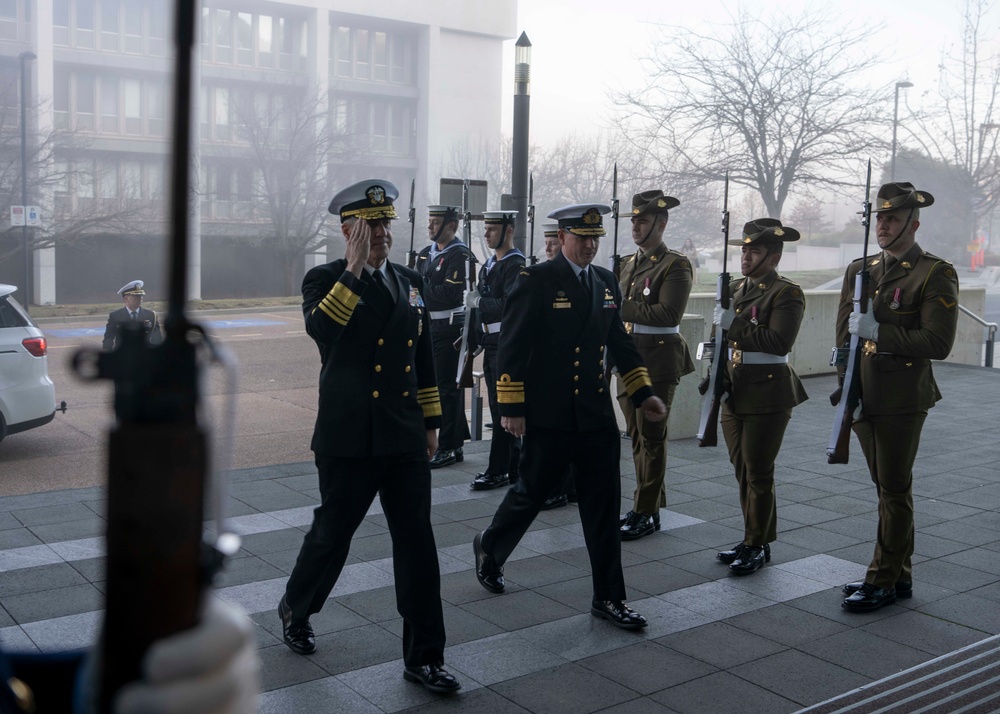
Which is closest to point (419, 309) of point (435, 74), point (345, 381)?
point (345, 381)

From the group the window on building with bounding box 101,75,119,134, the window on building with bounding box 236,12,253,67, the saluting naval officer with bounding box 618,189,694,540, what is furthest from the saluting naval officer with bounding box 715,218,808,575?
the window on building with bounding box 236,12,253,67

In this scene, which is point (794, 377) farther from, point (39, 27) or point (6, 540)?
point (39, 27)

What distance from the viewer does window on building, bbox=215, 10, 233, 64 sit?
142 ft

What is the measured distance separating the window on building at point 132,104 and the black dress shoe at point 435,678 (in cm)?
3770

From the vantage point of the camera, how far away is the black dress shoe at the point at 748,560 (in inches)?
233

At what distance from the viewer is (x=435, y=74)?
4856cm

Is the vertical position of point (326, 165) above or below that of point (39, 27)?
below

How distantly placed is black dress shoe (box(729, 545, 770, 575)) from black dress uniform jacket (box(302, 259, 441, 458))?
2325mm

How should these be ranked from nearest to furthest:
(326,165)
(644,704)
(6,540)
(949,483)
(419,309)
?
(644,704) → (419,309) → (6,540) → (949,483) → (326,165)

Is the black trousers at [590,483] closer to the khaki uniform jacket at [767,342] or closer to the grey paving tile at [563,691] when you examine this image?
the grey paving tile at [563,691]

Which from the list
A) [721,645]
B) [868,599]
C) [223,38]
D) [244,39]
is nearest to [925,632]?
[868,599]

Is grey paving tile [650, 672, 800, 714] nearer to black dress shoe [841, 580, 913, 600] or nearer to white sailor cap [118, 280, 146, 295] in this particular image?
black dress shoe [841, 580, 913, 600]

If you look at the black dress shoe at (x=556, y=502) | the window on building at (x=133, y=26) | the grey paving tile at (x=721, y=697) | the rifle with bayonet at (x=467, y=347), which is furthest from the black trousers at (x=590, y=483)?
the window on building at (x=133, y=26)

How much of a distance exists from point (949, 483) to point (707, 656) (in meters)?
4.62
